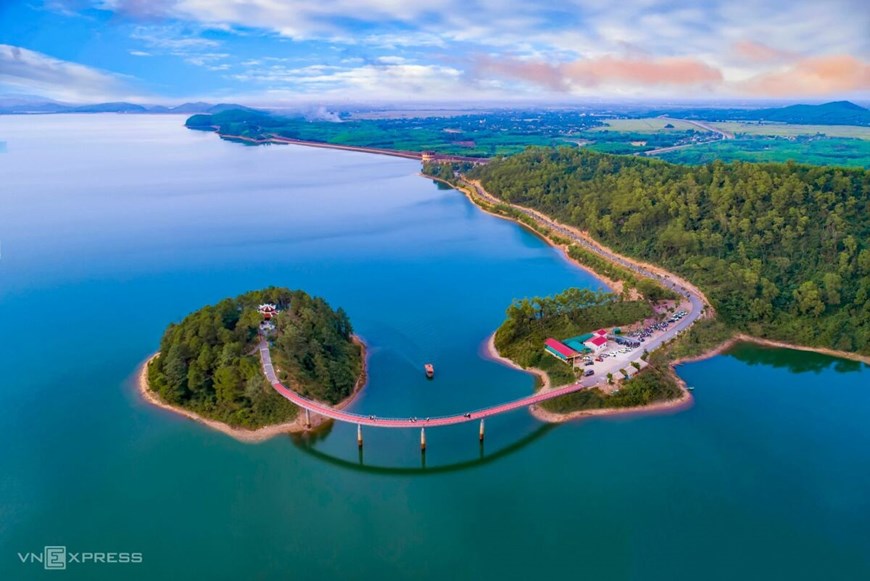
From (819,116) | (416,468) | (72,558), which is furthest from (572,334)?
(819,116)

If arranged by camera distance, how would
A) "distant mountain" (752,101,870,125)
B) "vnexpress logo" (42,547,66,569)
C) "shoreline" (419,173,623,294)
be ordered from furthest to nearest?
"distant mountain" (752,101,870,125) → "shoreline" (419,173,623,294) → "vnexpress logo" (42,547,66,569)

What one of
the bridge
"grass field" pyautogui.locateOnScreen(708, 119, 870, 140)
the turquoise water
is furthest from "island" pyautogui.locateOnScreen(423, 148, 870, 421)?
"grass field" pyautogui.locateOnScreen(708, 119, 870, 140)

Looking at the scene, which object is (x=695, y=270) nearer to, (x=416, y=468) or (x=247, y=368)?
(x=416, y=468)

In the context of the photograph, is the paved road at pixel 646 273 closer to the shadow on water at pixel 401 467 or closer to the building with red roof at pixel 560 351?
the building with red roof at pixel 560 351

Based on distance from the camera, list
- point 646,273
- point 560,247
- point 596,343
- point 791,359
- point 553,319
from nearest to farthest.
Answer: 1. point 596,343
2. point 791,359
3. point 553,319
4. point 646,273
5. point 560,247

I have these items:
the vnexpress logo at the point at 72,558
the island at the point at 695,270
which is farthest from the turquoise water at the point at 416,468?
the island at the point at 695,270

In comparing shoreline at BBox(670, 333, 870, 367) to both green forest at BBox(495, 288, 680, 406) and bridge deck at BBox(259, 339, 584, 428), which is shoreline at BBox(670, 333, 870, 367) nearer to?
green forest at BBox(495, 288, 680, 406)

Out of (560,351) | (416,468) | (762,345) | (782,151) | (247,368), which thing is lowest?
(416,468)
